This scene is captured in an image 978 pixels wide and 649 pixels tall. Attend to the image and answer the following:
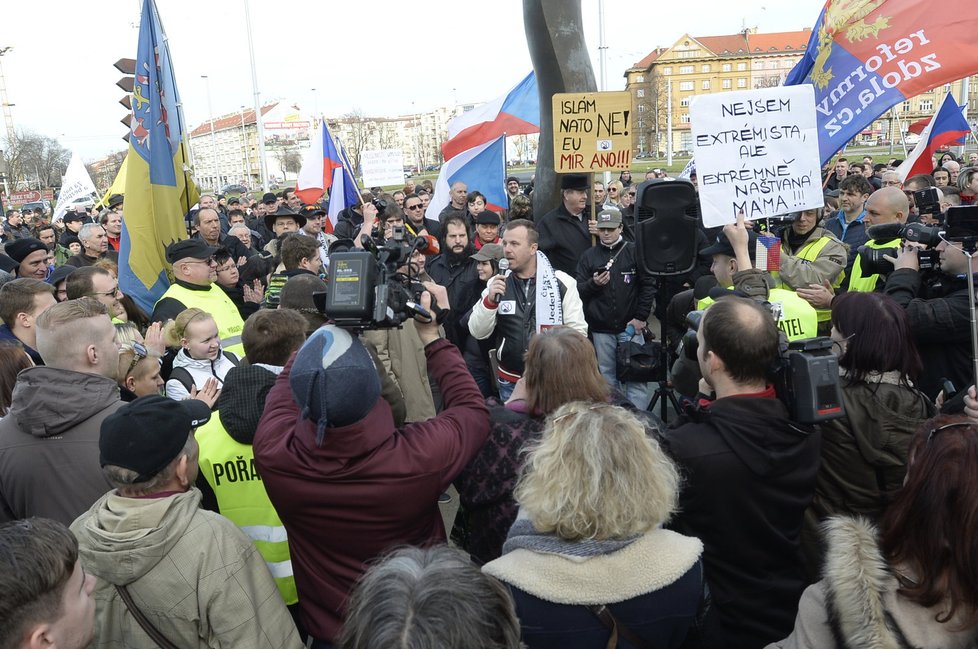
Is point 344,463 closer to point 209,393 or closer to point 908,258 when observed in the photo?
point 209,393

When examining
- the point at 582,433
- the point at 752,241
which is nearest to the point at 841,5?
the point at 752,241

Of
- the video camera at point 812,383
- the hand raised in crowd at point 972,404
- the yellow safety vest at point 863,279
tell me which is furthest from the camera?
the yellow safety vest at point 863,279

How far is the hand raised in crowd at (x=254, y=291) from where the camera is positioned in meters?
6.25

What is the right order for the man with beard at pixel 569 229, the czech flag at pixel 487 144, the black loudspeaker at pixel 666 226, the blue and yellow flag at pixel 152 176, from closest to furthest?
the black loudspeaker at pixel 666 226
the blue and yellow flag at pixel 152 176
the man with beard at pixel 569 229
the czech flag at pixel 487 144

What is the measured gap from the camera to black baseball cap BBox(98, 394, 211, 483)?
6.68 ft

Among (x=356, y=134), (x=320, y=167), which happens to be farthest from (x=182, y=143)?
(x=356, y=134)

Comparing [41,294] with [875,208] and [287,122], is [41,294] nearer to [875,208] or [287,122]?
[875,208]

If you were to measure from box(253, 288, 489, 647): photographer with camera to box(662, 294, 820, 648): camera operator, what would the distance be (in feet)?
2.46

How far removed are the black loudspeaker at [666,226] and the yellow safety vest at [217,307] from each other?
2842 mm

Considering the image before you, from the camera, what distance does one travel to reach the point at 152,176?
573 cm

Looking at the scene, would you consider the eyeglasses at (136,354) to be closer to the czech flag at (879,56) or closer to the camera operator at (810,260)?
the camera operator at (810,260)

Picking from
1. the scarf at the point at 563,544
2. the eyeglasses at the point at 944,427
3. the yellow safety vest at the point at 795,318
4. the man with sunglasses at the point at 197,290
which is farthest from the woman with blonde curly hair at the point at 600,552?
the man with sunglasses at the point at 197,290

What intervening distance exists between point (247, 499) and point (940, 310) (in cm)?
322

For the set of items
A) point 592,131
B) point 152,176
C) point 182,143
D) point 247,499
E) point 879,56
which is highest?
point 879,56
